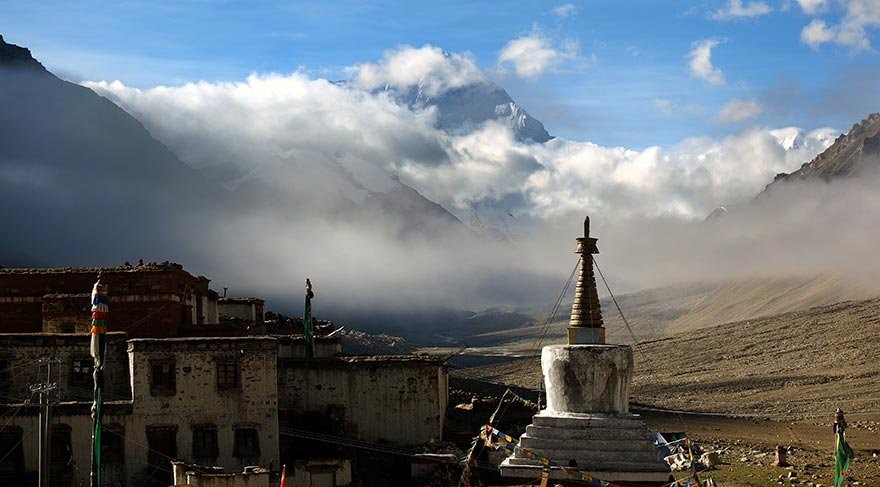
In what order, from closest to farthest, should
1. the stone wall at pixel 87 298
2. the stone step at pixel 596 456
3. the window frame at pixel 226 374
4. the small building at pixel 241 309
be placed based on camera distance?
the stone step at pixel 596 456 < the window frame at pixel 226 374 < the stone wall at pixel 87 298 < the small building at pixel 241 309

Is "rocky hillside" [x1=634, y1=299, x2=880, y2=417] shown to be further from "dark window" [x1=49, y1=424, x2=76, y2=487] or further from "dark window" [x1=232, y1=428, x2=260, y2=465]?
"dark window" [x1=49, y1=424, x2=76, y2=487]

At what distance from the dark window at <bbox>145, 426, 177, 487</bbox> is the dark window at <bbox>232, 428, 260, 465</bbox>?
1825 millimetres

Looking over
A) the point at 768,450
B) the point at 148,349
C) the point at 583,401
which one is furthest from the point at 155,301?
the point at 768,450

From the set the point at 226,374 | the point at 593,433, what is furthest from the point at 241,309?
the point at 593,433

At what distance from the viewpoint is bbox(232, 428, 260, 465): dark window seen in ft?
128

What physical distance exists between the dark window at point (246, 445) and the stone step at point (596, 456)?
13.1 metres

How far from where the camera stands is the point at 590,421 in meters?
28.7

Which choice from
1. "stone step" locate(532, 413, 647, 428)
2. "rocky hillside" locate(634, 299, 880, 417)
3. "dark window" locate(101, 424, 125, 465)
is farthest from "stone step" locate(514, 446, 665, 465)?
"rocky hillside" locate(634, 299, 880, 417)

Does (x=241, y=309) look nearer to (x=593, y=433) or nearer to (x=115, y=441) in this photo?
(x=115, y=441)

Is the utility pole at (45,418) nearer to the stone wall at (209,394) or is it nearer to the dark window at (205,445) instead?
the stone wall at (209,394)

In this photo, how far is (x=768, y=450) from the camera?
66125 millimetres

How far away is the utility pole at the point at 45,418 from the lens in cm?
3262

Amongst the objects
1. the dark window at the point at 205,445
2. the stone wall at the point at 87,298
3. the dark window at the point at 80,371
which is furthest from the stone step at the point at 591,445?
the stone wall at the point at 87,298

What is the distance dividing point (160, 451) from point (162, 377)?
86.6 inches
